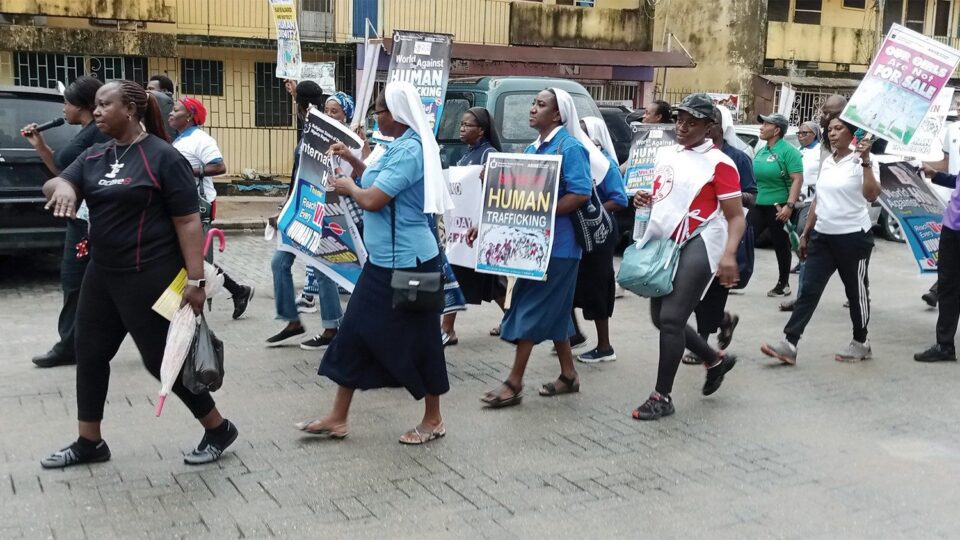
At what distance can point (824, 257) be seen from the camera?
7.29 meters

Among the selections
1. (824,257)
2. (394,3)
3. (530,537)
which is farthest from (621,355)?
(394,3)

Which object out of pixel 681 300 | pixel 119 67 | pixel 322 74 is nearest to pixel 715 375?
pixel 681 300

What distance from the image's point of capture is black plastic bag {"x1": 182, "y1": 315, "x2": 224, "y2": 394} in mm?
4539

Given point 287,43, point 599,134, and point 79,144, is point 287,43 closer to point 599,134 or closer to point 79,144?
point 599,134

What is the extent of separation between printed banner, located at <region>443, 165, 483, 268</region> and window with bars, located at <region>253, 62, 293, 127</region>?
13685mm

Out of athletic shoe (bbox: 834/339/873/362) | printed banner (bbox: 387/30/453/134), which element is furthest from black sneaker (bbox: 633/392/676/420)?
printed banner (bbox: 387/30/453/134)

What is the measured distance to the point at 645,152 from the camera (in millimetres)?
9922

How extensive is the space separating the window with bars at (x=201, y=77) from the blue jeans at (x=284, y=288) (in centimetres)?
1320

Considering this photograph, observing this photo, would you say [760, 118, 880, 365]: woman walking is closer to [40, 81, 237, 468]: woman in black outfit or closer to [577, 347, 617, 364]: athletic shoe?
[577, 347, 617, 364]: athletic shoe

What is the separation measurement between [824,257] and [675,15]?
2133 centimetres

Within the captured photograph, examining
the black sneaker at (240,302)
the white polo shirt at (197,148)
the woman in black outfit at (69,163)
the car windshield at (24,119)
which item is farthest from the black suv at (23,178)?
the woman in black outfit at (69,163)

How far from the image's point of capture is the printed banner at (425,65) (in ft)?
31.7

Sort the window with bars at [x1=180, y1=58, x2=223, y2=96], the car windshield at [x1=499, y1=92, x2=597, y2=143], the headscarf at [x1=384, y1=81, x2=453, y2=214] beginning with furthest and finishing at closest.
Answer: the window with bars at [x1=180, y1=58, x2=223, y2=96], the car windshield at [x1=499, y1=92, x2=597, y2=143], the headscarf at [x1=384, y1=81, x2=453, y2=214]

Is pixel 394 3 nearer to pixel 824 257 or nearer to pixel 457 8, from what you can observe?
pixel 457 8
